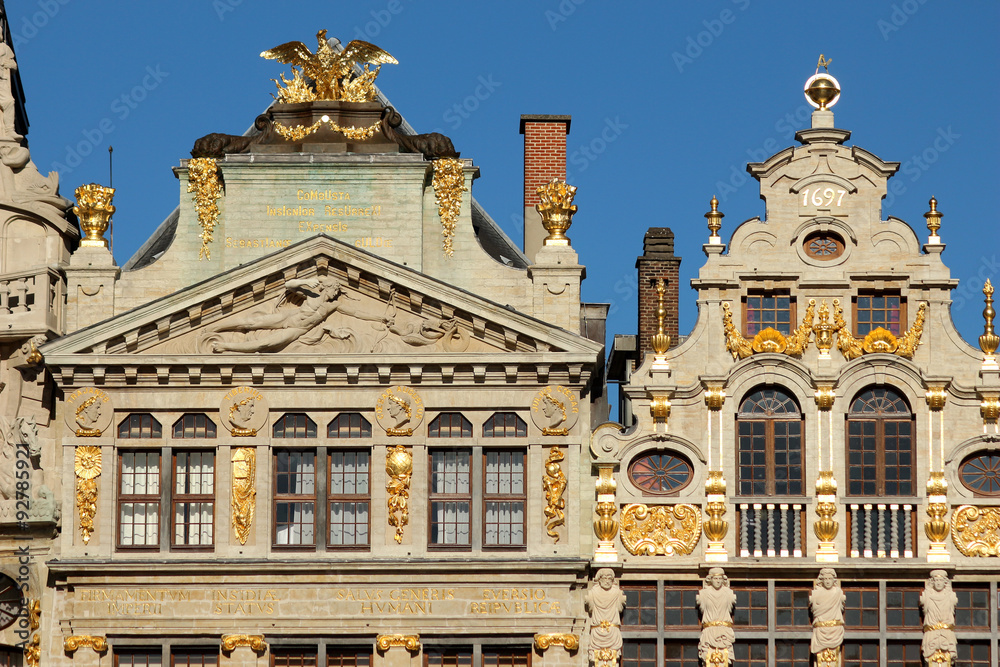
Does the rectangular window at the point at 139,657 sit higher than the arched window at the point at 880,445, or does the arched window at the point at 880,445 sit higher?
the arched window at the point at 880,445

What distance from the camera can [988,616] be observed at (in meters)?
43.7

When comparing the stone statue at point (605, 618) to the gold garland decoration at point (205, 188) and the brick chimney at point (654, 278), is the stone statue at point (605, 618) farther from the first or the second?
the gold garland decoration at point (205, 188)

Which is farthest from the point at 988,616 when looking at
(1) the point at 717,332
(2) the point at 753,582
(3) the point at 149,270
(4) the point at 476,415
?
(3) the point at 149,270

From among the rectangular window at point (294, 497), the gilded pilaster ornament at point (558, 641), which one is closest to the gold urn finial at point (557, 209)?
the rectangular window at point (294, 497)

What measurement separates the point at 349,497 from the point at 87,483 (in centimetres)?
497

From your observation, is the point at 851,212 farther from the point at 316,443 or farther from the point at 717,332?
the point at 316,443

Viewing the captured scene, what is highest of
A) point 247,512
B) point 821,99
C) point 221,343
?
point 821,99

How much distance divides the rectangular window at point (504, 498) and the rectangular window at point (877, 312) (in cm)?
702

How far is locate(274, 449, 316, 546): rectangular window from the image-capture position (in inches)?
1742

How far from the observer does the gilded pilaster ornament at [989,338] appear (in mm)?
44625

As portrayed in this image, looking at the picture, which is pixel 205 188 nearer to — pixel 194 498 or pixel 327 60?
pixel 327 60

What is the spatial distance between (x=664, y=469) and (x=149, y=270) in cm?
1080

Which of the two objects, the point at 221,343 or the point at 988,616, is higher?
the point at 221,343

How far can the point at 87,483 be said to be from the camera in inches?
1741
